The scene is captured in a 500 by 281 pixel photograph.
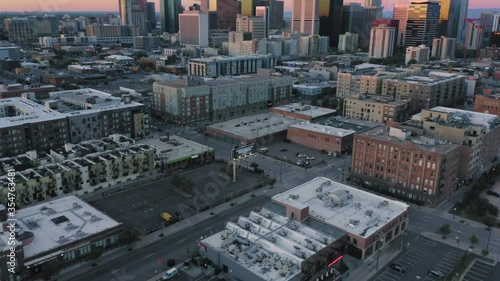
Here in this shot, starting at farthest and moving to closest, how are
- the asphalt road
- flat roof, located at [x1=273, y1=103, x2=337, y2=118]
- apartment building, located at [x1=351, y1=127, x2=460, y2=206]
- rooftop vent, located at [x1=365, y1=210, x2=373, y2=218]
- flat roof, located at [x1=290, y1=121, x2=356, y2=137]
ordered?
flat roof, located at [x1=273, y1=103, x2=337, y2=118], flat roof, located at [x1=290, y1=121, x2=356, y2=137], apartment building, located at [x1=351, y1=127, x2=460, y2=206], rooftop vent, located at [x1=365, y1=210, x2=373, y2=218], the asphalt road

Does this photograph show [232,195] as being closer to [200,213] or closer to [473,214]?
[200,213]

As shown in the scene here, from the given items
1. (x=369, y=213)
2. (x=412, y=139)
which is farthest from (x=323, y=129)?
(x=369, y=213)

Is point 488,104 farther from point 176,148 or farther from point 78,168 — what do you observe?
point 78,168

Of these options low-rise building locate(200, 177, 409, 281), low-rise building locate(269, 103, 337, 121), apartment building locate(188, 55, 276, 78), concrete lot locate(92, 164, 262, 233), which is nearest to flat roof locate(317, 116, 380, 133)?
low-rise building locate(269, 103, 337, 121)

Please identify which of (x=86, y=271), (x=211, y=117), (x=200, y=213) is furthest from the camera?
(x=211, y=117)

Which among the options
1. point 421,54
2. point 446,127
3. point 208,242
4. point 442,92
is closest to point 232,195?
point 208,242

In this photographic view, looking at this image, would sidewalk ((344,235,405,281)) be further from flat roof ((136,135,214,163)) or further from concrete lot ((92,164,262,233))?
flat roof ((136,135,214,163))
